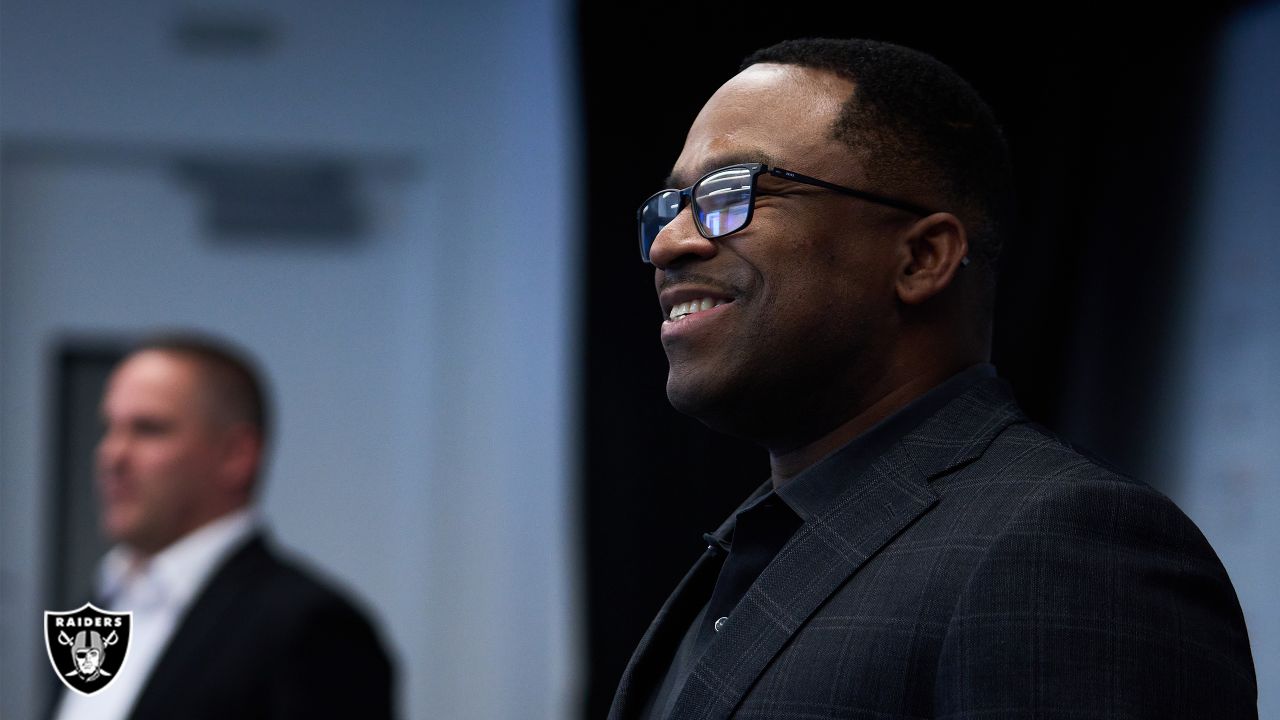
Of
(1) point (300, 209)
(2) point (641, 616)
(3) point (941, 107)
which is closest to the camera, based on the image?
(3) point (941, 107)

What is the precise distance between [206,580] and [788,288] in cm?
129

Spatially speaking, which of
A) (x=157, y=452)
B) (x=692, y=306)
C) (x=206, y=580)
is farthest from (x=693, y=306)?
(x=157, y=452)

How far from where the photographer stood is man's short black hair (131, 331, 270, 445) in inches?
99.4

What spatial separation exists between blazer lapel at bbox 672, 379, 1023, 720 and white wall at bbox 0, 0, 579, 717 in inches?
131

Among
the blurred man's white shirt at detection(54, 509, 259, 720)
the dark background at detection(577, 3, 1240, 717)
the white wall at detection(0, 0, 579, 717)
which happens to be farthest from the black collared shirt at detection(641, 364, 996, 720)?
the white wall at detection(0, 0, 579, 717)

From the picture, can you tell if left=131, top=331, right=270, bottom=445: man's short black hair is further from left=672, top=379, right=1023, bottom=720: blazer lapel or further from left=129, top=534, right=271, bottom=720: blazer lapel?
left=672, top=379, right=1023, bottom=720: blazer lapel

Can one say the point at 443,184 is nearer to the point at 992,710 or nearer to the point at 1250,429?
the point at 1250,429

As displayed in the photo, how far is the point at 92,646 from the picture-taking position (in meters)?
1.40

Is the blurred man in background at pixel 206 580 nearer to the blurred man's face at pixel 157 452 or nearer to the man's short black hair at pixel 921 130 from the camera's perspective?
the blurred man's face at pixel 157 452

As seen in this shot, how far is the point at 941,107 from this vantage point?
4.12ft

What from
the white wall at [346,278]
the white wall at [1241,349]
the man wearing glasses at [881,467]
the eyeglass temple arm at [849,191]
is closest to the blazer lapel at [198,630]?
the man wearing glasses at [881,467]

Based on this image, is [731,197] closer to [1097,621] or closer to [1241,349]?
[1097,621]

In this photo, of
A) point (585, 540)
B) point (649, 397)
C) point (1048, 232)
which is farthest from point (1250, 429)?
point (585, 540)

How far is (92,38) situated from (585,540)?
2682mm
